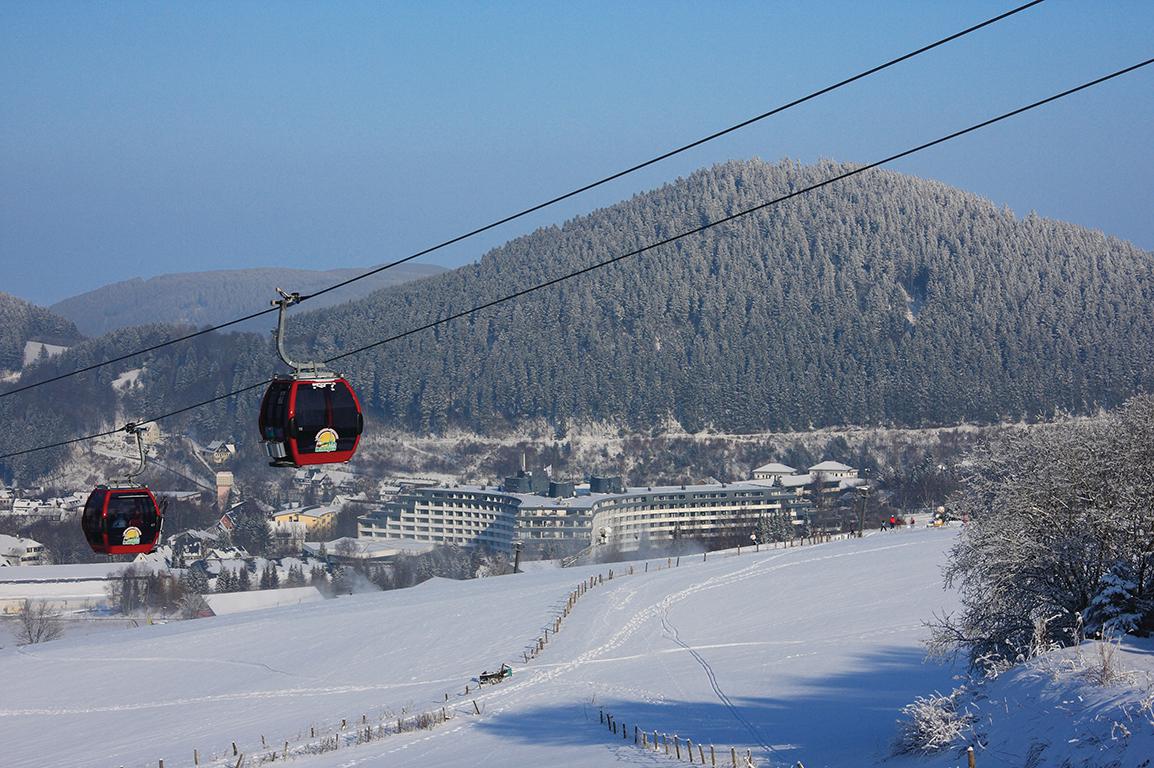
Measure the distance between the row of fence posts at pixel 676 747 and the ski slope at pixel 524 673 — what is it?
0.37 metres

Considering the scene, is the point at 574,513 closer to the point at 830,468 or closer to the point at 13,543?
the point at 13,543

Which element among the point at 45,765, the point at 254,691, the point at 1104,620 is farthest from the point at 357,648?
the point at 1104,620

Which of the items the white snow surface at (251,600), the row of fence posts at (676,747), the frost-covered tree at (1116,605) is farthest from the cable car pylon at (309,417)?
the white snow surface at (251,600)

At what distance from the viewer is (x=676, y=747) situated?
93.2ft

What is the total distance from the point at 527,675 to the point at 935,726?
60.8 ft

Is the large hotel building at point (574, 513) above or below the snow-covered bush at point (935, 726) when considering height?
above

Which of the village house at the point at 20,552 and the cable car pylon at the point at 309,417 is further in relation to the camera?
the village house at the point at 20,552

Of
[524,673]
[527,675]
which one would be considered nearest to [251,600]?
[524,673]

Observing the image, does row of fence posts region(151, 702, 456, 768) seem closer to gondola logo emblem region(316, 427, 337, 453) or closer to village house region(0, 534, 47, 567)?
gondola logo emblem region(316, 427, 337, 453)

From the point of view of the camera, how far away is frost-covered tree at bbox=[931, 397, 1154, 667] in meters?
26.7

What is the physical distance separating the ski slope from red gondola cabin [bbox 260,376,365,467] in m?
11.7

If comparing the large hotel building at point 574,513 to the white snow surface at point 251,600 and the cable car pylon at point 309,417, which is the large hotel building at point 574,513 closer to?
the white snow surface at point 251,600

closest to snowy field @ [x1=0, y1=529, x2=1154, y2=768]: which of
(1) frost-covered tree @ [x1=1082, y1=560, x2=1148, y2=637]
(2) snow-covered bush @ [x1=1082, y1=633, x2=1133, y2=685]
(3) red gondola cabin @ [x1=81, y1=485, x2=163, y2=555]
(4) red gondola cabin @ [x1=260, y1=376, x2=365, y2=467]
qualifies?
(2) snow-covered bush @ [x1=1082, y1=633, x2=1133, y2=685]

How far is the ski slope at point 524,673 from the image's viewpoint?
105 ft
